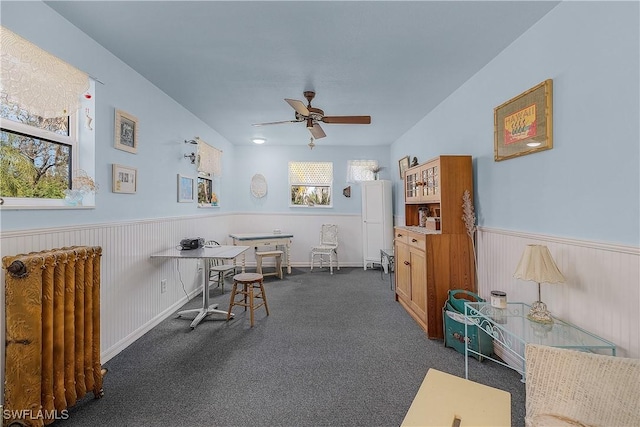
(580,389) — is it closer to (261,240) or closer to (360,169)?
(261,240)

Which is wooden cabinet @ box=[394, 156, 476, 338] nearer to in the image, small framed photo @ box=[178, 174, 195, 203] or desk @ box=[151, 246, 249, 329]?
desk @ box=[151, 246, 249, 329]

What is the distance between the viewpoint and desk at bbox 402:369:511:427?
1.10 m

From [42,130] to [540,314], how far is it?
360 cm

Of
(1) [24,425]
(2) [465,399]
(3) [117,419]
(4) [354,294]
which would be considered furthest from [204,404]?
(4) [354,294]

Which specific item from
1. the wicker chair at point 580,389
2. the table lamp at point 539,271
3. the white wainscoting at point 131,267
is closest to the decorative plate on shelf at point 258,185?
the white wainscoting at point 131,267

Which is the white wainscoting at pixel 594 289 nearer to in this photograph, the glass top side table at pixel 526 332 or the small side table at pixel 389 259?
the glass top side table at pixel 526 332

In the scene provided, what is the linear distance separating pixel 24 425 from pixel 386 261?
466 centimetres

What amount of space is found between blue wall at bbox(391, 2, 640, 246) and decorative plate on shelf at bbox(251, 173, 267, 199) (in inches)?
173

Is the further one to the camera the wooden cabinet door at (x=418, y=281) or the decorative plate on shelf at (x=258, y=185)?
the decorative plate on shelf at (x=258, y=185)

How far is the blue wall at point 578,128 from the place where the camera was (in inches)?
57.1

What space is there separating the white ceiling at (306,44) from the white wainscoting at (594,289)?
150cm

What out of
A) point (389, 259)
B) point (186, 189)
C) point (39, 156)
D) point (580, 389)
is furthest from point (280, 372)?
point (389, 259)

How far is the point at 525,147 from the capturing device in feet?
6.92

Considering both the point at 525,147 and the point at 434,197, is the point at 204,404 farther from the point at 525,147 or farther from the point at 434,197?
the point at 525,147
